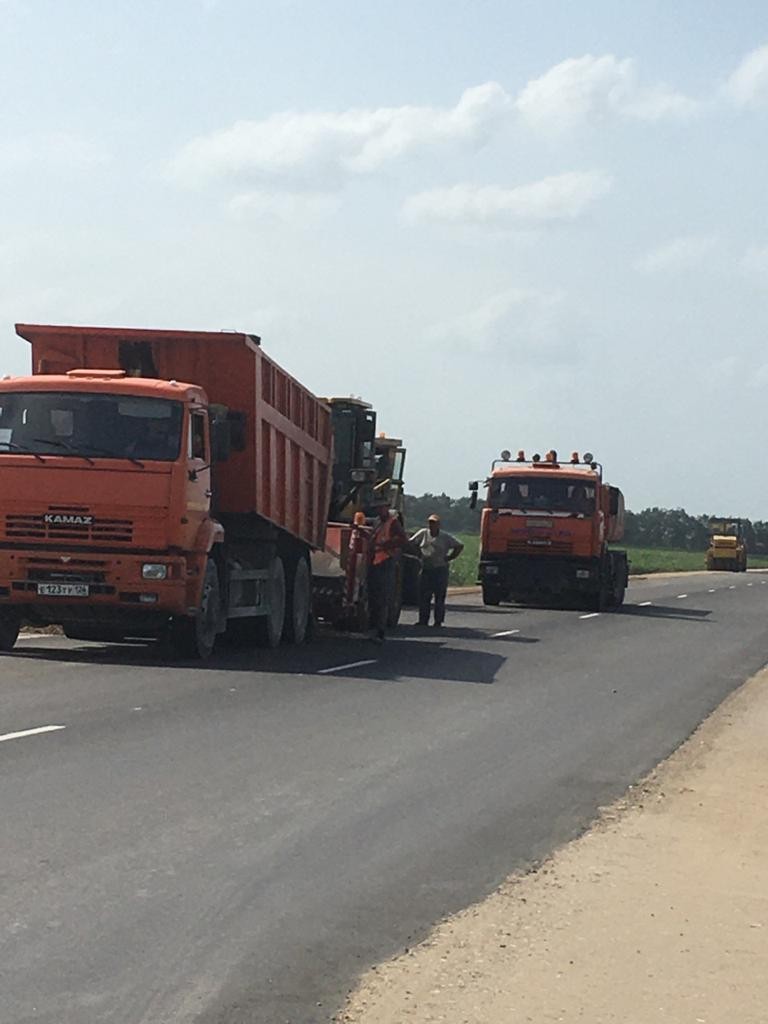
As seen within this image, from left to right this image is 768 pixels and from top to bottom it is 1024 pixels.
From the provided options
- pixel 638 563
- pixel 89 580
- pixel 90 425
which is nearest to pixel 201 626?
pixel 89 580

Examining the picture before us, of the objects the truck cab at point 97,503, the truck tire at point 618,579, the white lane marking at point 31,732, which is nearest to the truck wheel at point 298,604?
the truck cab at point 97,503

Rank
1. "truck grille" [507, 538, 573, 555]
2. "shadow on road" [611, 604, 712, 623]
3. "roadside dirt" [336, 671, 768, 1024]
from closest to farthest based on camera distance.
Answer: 1. "roadside dirt" [336, 671, 768, 1024]
2. "shadow on road" [611, 604, 712, 623]
3. "truck grille" [507, 538, 573, 555]

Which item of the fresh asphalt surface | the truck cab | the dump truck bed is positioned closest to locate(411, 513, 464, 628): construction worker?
the dump truck bed

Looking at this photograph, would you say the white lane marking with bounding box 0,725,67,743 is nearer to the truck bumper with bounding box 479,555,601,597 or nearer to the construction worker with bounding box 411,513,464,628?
the construction worker with bounding box 411,513,464,628

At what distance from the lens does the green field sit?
189 feet

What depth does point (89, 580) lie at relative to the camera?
18.5 meters

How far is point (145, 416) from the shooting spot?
1873cm

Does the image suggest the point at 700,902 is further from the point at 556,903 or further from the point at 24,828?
the point at 24,828

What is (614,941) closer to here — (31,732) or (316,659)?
(31,732)

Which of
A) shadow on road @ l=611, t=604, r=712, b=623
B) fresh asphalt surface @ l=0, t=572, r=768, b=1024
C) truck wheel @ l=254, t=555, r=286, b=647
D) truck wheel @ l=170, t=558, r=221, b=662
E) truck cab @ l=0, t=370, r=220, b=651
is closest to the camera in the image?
fresh asphalt surface @ l=0, t=572, r=768, b=1024

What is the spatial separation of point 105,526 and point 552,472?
19.6 metres

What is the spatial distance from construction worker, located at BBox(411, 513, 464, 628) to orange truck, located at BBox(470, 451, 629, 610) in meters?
7.95

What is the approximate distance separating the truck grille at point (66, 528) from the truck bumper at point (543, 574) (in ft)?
63.0

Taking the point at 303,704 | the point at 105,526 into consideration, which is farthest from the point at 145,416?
the point at 303,704
